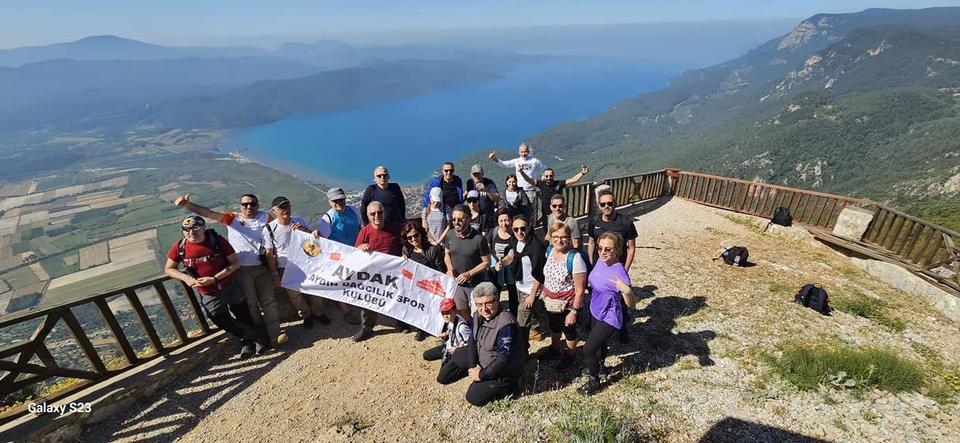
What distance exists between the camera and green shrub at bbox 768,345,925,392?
Answer: 201 inches

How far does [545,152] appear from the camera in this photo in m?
187

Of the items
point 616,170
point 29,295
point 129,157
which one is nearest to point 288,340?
point 29,295

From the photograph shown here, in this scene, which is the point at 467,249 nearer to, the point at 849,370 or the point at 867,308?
the point at 849,370

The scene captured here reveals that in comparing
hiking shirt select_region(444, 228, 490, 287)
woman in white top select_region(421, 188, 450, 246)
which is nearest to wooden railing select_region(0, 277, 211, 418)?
woman in white top select_region(421, 188, 450, 246)

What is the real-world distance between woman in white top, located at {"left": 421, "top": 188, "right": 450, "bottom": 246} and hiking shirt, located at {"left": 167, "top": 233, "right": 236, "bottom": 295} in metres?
2.80

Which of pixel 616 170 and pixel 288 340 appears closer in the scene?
pixel 288 340

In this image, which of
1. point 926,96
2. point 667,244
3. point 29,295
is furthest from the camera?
point 926,96

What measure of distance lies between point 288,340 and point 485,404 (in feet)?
11.9

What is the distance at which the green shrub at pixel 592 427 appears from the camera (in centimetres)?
395

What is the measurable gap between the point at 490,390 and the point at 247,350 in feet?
13.0

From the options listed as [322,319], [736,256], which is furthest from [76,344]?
[736,256]

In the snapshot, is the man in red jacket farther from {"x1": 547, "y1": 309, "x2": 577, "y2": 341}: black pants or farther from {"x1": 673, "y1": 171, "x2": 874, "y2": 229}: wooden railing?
{"x1": 673, "y1": 171, "x2": 874, "y2": 229}: wooden railing

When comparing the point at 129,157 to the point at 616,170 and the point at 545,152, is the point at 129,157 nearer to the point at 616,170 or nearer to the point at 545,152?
the point at 545,152

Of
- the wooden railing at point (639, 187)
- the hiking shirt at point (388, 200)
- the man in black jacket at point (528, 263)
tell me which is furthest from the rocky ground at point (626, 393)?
the wooden railing at point (639, 187)
